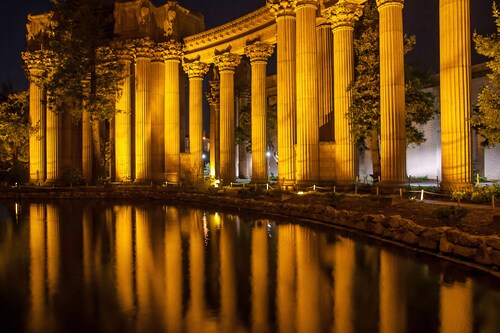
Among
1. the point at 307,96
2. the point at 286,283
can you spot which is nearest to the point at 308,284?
the point at 286,283

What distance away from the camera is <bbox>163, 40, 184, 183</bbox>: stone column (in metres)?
37.8

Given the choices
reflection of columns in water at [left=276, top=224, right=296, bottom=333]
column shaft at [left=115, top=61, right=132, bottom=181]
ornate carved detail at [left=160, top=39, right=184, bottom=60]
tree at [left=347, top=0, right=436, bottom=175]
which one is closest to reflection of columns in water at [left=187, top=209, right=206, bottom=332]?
reflection of columns in water at [left=276, top=224, right=296, bottom=333]

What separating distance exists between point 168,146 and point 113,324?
106 feet

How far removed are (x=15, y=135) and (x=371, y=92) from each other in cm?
3305

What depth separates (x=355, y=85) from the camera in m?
24.6

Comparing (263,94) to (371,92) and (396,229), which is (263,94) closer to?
(371,92)

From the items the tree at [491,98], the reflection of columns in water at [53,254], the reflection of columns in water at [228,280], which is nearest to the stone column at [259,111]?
the reflection of columns in water at [53,254]

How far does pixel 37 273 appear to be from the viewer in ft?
30.7

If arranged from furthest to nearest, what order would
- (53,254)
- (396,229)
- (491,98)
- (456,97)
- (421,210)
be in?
(456,97) → (491,98) → (421,210) → (396,229) → (53,254)

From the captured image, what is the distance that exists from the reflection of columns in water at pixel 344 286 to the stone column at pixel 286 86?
14039mm

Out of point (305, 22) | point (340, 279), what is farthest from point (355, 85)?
point (340, 279)

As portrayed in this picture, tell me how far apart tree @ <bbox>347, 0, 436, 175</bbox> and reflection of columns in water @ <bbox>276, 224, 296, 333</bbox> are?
1191 cm

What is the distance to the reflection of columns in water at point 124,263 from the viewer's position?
7.55 meters

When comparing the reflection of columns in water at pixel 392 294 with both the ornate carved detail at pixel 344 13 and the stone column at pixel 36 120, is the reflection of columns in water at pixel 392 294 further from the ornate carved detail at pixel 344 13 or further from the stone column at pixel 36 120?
the stone column at pixel 36 120
